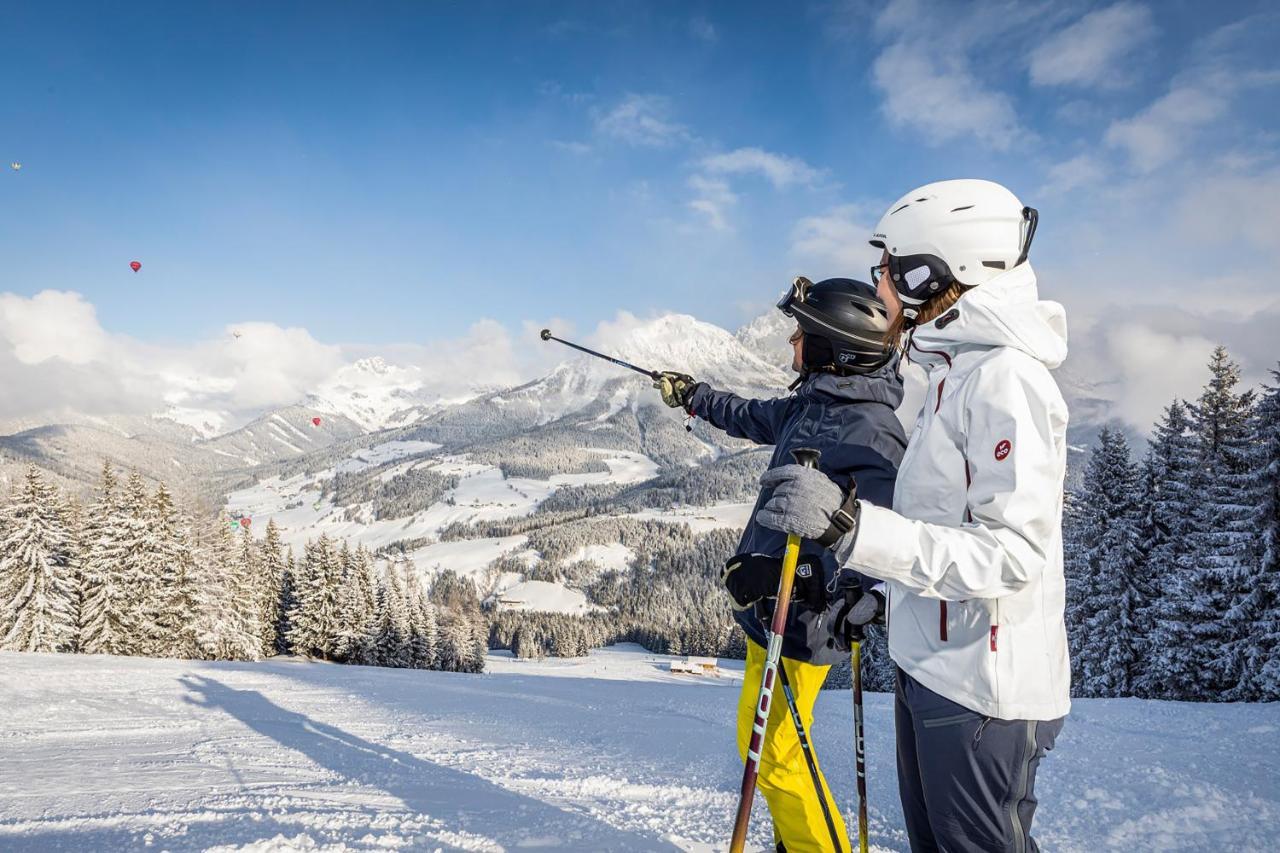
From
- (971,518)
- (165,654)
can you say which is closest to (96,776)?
(971,518)

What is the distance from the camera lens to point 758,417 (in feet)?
14.1

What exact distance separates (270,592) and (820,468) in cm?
3731

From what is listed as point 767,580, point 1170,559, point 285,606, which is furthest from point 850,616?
point 285,606

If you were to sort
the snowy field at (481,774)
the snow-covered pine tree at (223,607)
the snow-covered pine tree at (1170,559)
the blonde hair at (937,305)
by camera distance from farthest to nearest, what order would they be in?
the snow-covered pine tree at (223,607) → the snow-covered pine tree at (1170,559) → the snowy field at (481,774) → the blonde hair at (937,305)

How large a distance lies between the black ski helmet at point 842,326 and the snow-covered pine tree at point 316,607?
34.0 m

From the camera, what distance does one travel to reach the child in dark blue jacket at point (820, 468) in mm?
2902

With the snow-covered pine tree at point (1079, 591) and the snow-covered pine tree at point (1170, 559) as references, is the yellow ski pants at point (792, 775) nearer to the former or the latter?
the snow-covered pine tree at point (1170, 559)

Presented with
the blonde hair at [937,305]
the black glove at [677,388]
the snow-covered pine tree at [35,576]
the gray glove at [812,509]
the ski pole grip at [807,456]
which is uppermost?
the black glove at [677,388]

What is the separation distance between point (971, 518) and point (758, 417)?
235 cm

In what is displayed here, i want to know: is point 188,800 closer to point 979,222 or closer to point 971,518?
point 971,518

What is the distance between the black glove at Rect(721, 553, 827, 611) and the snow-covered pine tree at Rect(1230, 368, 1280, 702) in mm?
18964

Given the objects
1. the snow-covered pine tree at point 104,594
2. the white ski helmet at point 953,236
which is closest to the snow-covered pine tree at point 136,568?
the snow-covered pine tree at point 104,594

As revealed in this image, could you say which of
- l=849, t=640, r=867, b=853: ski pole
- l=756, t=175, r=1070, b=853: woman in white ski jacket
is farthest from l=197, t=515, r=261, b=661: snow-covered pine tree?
l=756, t=175, r=1070, b=853: woman in white ski jacket

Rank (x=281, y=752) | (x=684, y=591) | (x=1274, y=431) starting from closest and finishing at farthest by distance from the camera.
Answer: (x=281, y=752) < (x=1274, y=431) < (x=684, y=591)
